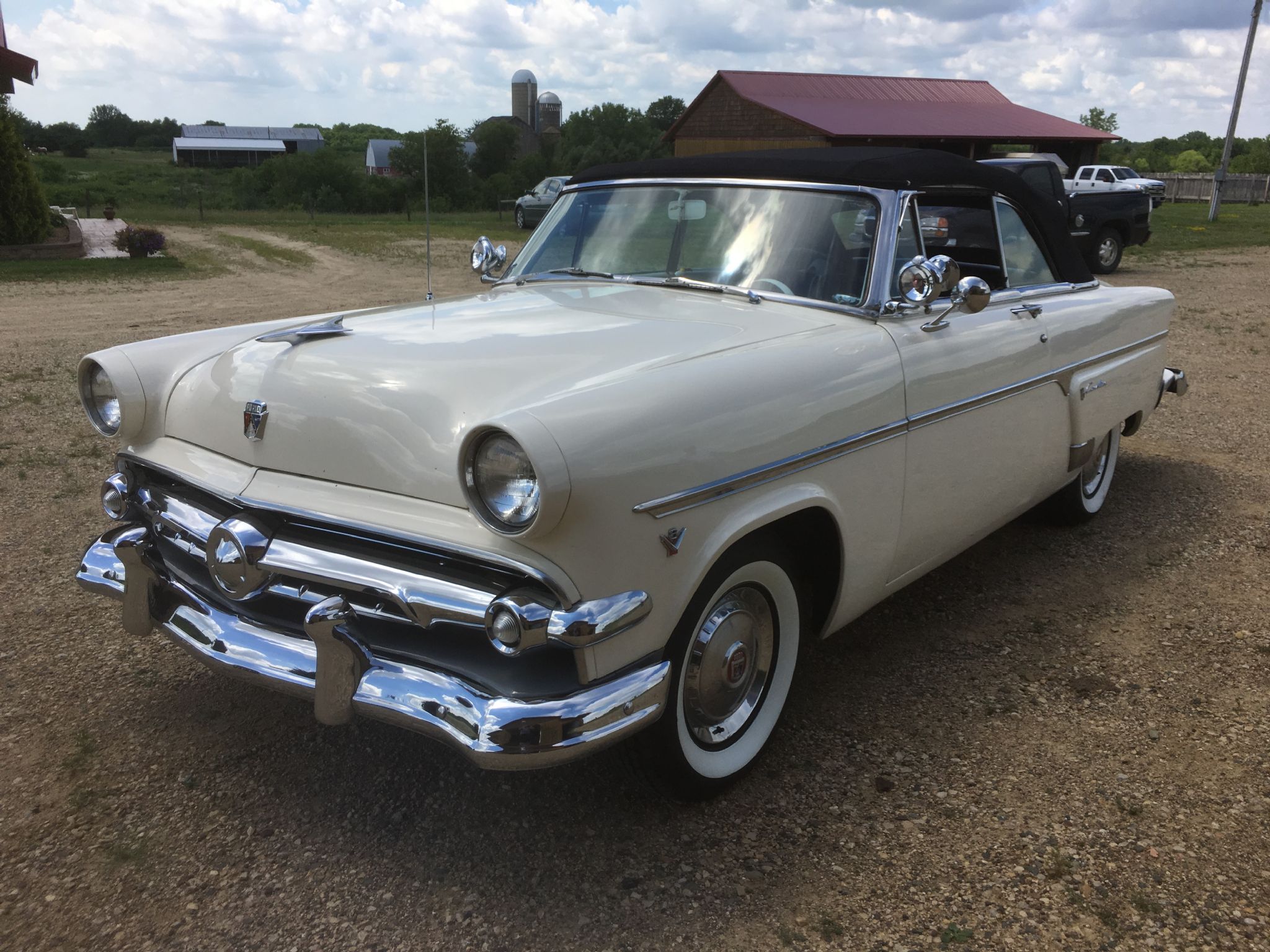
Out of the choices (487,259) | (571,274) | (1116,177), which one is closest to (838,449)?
(571,274)

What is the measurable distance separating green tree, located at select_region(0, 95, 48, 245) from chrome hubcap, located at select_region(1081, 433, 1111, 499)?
16.7 metres

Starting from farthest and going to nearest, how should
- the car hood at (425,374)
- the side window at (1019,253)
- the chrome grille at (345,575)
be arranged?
the side window at (1019,253)
the car hood at (425,374)
the chrome grille at (345,575)

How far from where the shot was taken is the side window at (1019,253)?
3855 mm

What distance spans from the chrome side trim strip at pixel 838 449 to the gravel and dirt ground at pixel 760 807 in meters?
0.85

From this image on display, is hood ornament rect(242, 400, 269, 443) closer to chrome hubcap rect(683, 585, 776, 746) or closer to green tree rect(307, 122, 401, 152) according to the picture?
chrome hubcap rect(683, 585, 776, 746)

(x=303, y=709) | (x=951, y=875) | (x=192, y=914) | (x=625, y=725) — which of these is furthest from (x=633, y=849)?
(x=303, y=709)

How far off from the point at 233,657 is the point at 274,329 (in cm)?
115

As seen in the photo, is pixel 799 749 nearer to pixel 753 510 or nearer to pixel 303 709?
pixel 753 510

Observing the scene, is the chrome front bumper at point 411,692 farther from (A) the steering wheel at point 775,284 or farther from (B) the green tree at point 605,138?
(B) the green tree at point 605,138

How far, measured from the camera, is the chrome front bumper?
6.86 ft

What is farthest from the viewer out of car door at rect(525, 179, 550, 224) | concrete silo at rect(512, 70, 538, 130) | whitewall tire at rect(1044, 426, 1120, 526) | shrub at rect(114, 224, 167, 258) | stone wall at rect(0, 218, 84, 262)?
concrete silo at rect(512, 70, 538, 130)

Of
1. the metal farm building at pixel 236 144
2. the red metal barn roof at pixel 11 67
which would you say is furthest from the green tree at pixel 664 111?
the red metal barn roof at pixel 11 67

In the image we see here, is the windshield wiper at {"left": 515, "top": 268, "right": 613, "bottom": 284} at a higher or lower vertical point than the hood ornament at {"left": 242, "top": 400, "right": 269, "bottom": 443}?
higher

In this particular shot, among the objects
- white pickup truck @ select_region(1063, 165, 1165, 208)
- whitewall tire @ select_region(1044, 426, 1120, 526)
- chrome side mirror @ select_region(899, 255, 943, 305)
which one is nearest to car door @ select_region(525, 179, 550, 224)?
white pickup truck @ select_region(1063, 165, 1165, 208)
